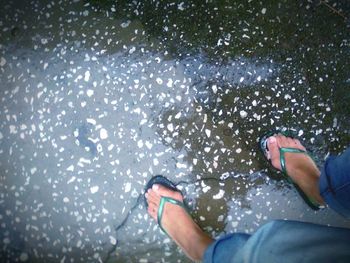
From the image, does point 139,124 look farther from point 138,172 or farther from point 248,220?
point 248,220

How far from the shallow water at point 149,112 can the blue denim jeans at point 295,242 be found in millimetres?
409

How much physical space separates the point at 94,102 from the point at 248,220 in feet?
2.81

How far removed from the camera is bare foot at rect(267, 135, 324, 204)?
1409 mm

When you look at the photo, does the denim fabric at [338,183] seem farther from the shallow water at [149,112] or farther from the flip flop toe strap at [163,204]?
the flip flop toe strap at [163,204]

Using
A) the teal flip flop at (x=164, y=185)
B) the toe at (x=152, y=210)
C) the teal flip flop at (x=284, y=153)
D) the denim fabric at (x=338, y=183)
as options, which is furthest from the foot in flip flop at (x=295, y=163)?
the toe at (x=152, y=210)

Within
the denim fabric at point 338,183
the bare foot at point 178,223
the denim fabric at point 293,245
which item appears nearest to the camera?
the denim fabric at point 293,245

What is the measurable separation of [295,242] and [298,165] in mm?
595

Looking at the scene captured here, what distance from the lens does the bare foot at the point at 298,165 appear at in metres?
1.41

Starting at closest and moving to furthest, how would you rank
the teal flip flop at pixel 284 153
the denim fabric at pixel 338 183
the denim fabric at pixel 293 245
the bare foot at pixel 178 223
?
the denim fabric at pixel 293 245 < the denim fabric at pixel 338 183 < the bare foot at pixel 178 223 < the teal flip flop at pixel 284 153

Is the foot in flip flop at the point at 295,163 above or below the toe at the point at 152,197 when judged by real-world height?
above

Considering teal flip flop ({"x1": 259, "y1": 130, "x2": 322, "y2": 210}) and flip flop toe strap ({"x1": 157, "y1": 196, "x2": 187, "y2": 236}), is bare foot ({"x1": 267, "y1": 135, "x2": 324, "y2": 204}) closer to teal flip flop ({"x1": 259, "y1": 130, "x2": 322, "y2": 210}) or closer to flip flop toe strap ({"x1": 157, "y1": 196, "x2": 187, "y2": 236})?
teal flip flop ({"x1": 259, "y1": 130, "x2": 322, "y2": 210})

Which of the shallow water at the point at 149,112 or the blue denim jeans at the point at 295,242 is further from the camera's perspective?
the shallow water at the point at 149,112

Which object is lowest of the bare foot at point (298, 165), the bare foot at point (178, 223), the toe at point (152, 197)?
the bare foot at point (178, 223)

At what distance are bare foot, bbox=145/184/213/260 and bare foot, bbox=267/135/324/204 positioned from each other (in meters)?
0.46
